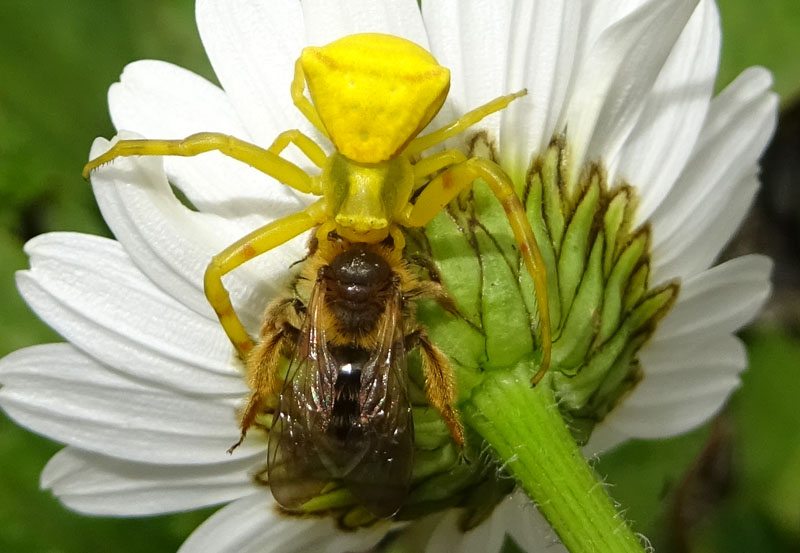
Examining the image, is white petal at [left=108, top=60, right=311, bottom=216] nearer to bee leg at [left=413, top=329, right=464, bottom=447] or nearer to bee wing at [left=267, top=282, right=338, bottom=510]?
bee wing at [left=267, top=282, right=338, bottom=510]

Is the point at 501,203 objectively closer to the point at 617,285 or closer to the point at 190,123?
the point at 617,285

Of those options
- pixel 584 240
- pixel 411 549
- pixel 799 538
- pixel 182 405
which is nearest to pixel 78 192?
pixel 182 405

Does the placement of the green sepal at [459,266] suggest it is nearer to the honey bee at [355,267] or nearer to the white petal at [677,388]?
the honey bee at [355,267]

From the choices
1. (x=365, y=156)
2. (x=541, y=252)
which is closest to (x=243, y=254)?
(x=365, y=156)

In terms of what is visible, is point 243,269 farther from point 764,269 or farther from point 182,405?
point 764,269

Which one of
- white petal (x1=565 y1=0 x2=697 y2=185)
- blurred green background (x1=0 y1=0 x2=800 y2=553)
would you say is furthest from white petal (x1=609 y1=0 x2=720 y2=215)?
blurred green background (x1=0 y1=0 x2=800 y2=553)

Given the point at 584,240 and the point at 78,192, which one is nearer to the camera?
the point at 584,240

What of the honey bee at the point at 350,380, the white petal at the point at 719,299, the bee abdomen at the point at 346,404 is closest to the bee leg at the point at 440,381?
the honey bee at the point at 350,380
